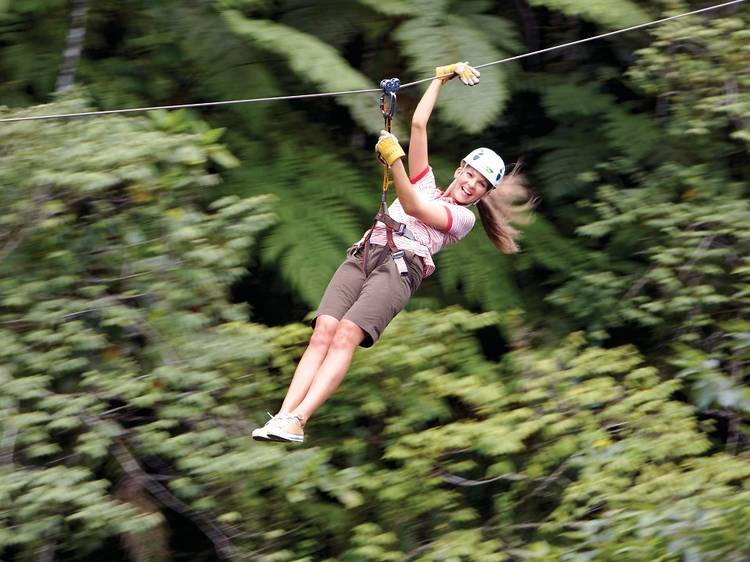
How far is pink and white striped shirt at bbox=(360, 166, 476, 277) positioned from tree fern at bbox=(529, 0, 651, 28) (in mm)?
1817

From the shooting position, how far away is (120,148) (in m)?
5.22

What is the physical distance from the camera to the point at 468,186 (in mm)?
4988

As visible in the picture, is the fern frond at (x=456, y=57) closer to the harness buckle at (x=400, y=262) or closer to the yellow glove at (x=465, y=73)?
the yellow glove at (x=465, y=73)

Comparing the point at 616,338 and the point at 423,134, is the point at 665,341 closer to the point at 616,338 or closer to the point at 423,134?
the point at 616,338

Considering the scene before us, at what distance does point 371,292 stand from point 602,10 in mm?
2554

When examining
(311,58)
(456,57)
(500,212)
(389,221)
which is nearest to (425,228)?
(389,221)

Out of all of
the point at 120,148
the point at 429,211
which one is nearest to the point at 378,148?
the point at 429,211

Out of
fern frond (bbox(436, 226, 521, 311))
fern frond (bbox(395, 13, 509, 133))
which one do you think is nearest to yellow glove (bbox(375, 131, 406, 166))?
fern frond (bbox(395, 13, 509, 133))

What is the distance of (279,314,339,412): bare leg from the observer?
182 inches

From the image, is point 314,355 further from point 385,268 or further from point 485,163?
point 485,163

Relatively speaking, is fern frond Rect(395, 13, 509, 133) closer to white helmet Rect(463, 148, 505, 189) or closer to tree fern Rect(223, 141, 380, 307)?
tree fern Rect(223, 141, 380, 307)

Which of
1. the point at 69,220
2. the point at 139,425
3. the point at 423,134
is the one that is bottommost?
the point at 139,425

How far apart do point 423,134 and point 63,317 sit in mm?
1800

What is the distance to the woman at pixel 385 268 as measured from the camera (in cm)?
455
